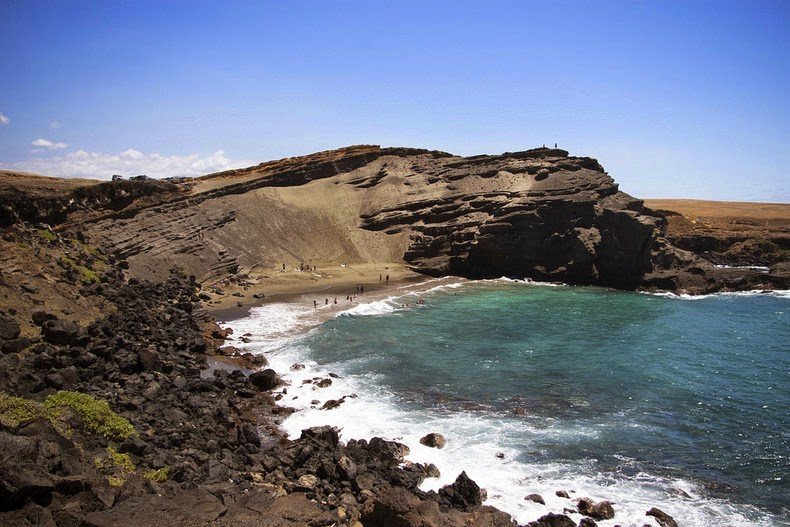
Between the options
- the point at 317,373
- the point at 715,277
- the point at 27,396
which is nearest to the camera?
the point at 27,396

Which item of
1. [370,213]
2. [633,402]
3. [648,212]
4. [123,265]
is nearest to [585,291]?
[648,212]

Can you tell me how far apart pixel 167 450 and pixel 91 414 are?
2.22 m

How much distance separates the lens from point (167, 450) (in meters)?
15.1

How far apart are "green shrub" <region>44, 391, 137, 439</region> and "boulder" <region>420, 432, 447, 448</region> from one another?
8906mm

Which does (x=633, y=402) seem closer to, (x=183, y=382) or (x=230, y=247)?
(x=183, y=382)

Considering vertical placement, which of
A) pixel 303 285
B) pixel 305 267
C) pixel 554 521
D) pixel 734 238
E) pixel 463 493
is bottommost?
pixel 554 521

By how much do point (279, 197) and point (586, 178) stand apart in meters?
33.1

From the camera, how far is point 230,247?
4897 cm

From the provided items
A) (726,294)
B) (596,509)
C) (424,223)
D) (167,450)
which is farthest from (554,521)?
(424,223)

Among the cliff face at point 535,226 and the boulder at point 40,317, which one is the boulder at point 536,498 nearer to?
the boulder at point 40,317

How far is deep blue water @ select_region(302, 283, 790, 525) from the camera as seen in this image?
17.5 meters

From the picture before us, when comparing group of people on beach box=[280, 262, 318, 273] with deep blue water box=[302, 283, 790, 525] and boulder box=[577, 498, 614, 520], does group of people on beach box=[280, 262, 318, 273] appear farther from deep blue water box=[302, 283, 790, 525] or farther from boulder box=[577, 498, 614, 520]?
boulder box=[577, 498, 614, 520]

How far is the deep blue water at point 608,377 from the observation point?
57.3 ft

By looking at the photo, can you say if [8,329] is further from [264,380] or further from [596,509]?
[596,509]
